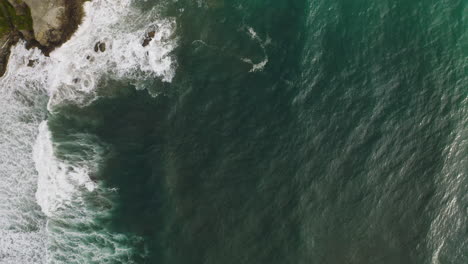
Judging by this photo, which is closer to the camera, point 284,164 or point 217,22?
point 284,164

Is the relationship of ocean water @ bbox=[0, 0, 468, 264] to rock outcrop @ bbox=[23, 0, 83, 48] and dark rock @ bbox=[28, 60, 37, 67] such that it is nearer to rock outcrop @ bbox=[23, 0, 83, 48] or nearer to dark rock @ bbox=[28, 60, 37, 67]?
dark rock @ bbox=[28, 60, 37, 67]

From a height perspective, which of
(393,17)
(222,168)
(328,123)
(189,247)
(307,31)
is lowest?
(189,247)

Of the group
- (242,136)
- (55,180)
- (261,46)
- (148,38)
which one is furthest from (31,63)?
(261,46)

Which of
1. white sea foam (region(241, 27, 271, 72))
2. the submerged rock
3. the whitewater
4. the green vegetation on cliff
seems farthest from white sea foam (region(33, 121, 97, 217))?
white sea foam (region(241, 27, 271, 72))

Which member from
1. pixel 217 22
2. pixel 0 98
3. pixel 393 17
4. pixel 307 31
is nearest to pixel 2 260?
pixel 0 98

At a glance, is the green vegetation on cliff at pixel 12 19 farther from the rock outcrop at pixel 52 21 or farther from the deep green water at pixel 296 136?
the deep green water at pixel 296 136

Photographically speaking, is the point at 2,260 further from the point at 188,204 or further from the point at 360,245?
the point at 360,245

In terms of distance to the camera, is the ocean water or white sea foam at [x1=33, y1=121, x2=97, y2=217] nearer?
the ocean water
